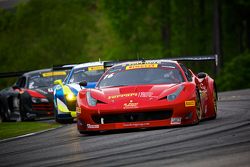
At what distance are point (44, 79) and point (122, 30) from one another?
124 ft

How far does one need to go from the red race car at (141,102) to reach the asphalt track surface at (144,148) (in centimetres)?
21

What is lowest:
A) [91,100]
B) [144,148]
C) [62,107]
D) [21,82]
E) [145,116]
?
[144,148]

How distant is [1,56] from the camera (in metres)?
65.8

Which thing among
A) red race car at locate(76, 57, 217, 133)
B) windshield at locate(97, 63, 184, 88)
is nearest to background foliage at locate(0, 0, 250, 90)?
windshield at locate(97, 63, 184, 88)

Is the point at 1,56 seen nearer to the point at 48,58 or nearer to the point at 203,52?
the point at 48,58

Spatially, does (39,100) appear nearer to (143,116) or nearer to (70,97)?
(70,97)

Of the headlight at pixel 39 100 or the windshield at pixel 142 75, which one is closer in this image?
the windshield at pixel 142 75

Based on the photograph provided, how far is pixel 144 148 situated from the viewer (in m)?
10.3

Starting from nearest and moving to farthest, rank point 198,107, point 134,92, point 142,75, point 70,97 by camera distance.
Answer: point 134,92, point 198,107, point 142,75, point 70,97


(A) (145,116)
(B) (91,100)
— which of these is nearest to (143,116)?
(A) (145,116)

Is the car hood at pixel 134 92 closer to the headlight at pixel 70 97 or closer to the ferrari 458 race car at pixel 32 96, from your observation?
the headlight at pixel 70 97

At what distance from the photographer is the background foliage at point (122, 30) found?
199 feet

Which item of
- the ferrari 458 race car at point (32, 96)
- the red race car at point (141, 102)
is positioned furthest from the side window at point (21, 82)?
the red race car at point (141, 102)

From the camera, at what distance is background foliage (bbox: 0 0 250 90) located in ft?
199
